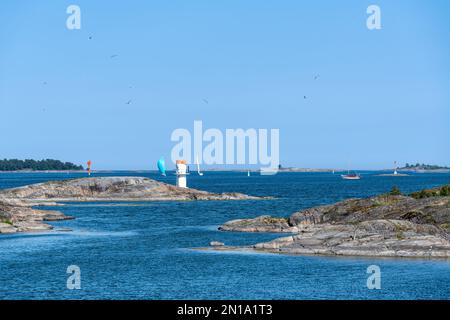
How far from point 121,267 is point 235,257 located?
30.5 feet

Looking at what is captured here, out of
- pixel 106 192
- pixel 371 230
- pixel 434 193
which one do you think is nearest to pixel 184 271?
pixel 371 230

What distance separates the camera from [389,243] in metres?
61.2

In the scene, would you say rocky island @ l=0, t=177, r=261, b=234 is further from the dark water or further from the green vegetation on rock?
the dark water

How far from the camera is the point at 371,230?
65.8 m

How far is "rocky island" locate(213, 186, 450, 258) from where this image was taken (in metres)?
60.3

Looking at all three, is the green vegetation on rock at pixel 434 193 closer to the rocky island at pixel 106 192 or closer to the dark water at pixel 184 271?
the dark water at pixel 184 271

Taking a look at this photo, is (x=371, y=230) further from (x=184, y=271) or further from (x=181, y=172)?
(x=181, y=172)

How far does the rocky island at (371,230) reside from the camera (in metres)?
60.3

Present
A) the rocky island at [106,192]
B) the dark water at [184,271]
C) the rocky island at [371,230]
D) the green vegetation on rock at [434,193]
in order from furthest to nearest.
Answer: the rocky island at [106,192]
the green vegetation on rock at [434,193]
the rocky island at [371,230]
the dark water at [184,271]

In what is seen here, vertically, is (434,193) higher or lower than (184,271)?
higher

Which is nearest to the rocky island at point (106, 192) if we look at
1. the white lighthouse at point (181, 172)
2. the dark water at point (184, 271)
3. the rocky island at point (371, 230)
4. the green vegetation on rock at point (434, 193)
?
the white lighthouse at point (181, 172)

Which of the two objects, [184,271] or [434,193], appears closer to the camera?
[184,271]
